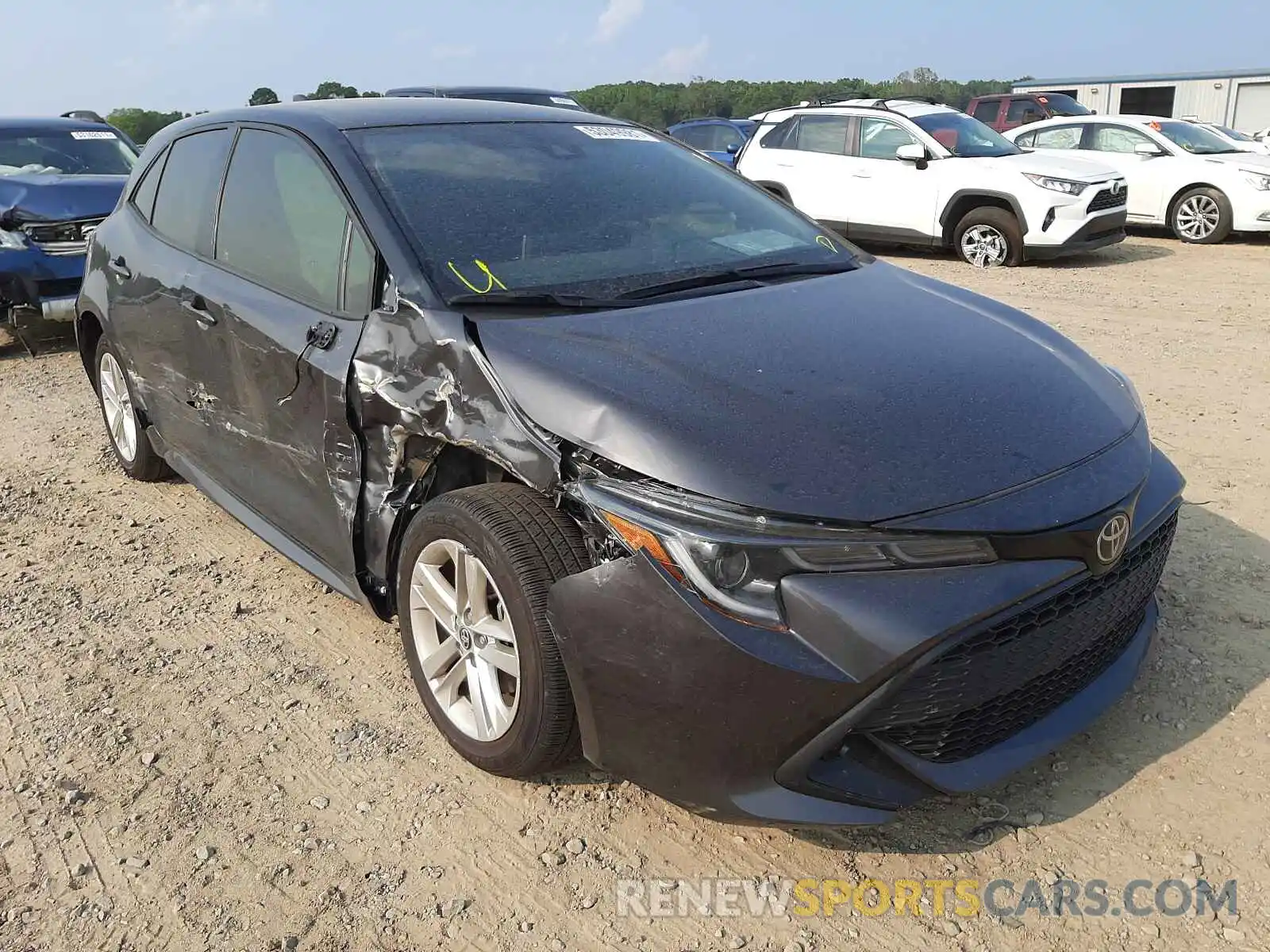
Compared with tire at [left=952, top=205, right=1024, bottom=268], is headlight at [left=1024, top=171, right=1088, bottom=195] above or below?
above

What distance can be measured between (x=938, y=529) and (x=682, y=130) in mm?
16601

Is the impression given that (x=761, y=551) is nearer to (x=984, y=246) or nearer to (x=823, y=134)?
(x=984, y=246)

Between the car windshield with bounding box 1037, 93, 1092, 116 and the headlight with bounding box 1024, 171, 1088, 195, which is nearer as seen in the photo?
the headlight with bounding box 1024, 171, 1088, 195

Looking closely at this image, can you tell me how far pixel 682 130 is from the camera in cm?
1762

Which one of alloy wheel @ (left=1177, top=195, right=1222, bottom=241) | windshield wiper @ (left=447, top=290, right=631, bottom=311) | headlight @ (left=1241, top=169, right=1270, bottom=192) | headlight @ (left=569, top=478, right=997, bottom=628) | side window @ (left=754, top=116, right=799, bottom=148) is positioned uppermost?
windshield wiper @ (left=447, top=290, right=631, bottom=311)

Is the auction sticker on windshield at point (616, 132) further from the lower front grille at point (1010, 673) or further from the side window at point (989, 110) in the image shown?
the side window at point (989, 110)

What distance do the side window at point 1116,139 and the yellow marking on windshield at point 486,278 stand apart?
1183cm

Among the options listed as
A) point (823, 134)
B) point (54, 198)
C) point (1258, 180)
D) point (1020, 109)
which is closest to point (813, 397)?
point (54, 198)

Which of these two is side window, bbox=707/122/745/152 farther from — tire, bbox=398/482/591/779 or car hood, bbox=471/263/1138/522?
tire, bbox=398/482/591/779

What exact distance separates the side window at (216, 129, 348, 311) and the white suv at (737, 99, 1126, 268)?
316 inches

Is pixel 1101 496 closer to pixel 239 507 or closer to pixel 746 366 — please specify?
pixel 746 366

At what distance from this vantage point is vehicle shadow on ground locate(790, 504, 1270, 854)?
2.51 meters

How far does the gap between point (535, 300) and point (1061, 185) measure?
897 cm

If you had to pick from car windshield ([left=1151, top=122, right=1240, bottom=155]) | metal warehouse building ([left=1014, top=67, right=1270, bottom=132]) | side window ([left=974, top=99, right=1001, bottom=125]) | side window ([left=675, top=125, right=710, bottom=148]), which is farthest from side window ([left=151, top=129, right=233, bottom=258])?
metal warehouse building ([left=1014, top=67, right=1270, bottom=132])
